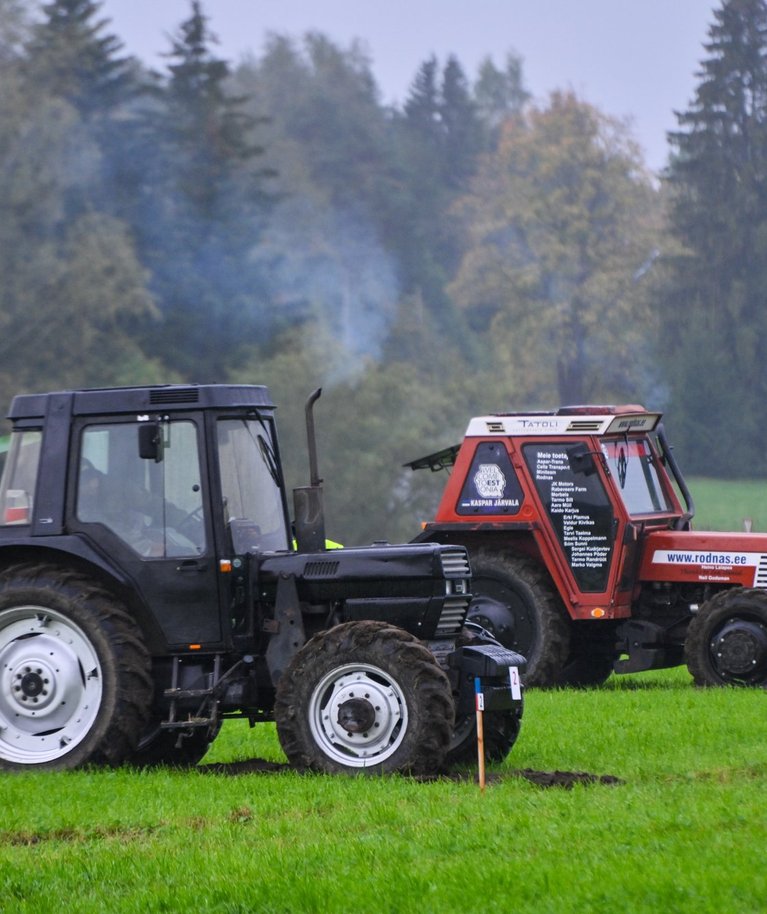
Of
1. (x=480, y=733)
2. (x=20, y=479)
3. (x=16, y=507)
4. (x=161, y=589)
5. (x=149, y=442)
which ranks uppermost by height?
(x=149, y=442)

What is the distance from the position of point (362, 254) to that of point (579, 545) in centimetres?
4567

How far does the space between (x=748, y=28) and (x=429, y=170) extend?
1579 centimetres

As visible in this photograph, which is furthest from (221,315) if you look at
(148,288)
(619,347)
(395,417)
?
(619,347)

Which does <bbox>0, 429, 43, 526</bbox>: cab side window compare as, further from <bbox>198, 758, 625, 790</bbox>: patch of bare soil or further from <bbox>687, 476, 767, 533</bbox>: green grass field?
<bbox>687, 476, 767, 533</bbox>: green grass field

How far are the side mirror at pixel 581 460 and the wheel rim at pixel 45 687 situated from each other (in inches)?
254

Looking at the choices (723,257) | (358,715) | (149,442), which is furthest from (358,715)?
(723,257)

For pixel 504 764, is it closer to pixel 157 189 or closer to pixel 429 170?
pixel 157 189

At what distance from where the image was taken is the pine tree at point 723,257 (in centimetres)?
5641

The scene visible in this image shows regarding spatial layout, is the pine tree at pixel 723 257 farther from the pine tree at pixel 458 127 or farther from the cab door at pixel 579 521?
the cab door at pixel 579 521

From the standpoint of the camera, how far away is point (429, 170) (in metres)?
70.2

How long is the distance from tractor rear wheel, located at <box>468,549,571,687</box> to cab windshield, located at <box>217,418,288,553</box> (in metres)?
5.22

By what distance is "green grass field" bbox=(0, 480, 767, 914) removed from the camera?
7008 millimetres

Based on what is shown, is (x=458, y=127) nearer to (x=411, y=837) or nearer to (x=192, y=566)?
(x=192, y=566)

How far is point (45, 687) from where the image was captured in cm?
1062
